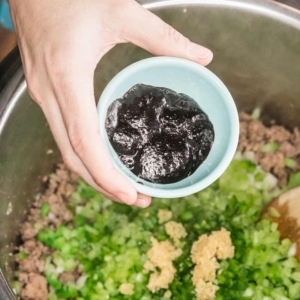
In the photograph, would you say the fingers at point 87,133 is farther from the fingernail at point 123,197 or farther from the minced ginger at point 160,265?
the minced ginger at point 160,265

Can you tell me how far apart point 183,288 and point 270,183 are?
0.40 metres

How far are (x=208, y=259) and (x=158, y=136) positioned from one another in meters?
0.45

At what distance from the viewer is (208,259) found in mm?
1164

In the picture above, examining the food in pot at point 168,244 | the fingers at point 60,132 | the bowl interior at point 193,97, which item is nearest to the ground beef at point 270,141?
the food in pot at point 168,244

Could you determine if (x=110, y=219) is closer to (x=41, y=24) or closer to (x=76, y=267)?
(x=76, y=267)

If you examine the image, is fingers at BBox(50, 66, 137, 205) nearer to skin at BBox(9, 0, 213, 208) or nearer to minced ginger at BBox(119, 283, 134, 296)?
skin at BBox(9, 0, 213, 208)

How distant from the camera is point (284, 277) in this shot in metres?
1.21

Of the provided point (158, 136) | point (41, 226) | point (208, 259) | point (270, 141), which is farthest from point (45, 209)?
point (270, 141)

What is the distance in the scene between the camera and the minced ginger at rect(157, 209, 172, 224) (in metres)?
1.27

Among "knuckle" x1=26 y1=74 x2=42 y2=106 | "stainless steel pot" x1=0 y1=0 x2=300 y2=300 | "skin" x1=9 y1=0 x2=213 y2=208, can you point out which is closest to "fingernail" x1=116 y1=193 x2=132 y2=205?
"skin" x1=9 y1=0 x2=213 y2=208

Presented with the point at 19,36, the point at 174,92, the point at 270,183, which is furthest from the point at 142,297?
the point at 19,36

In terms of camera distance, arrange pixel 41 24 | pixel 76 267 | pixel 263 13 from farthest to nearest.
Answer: pixel 76 267
pixel 263 13
pixel 41 24

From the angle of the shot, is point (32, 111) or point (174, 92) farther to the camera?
point (32, 111)

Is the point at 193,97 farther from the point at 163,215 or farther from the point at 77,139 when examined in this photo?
the point at 163,215
